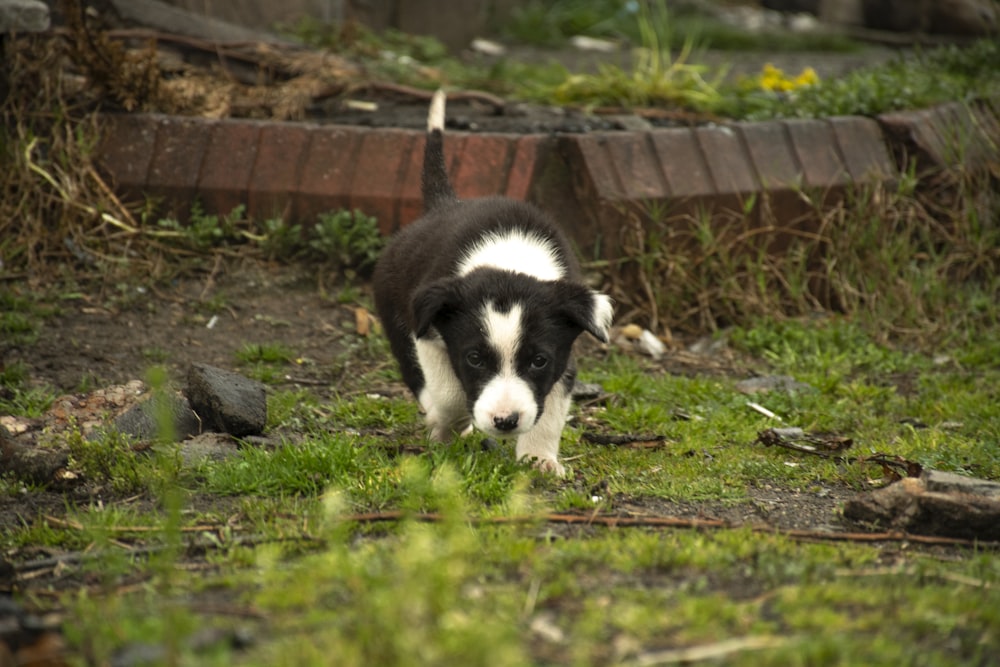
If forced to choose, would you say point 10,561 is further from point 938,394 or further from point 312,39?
point 312,39

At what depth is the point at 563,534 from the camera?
3158mm

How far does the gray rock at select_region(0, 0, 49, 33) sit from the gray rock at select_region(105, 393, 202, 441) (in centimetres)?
258

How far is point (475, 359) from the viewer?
3.86 metres

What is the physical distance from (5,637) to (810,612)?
5.16 ft

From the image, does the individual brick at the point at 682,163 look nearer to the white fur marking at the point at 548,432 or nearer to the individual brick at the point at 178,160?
the white fur marking at the point at 548,432

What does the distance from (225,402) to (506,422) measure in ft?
3.48

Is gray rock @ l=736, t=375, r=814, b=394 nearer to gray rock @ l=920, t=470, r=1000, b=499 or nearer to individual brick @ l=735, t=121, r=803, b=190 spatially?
individual brick @ l=735, t=121, r=803, b=190

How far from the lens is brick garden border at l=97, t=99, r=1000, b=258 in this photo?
19.2ft

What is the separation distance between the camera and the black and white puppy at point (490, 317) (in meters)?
3.77

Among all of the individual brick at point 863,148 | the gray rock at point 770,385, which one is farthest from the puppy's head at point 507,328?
the individual brick at point 863,148

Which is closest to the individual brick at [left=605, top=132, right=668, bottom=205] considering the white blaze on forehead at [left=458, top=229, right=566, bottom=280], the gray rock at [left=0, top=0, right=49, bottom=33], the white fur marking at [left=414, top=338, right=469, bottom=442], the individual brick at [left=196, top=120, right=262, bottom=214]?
the white blaze on forehead at [left=458, top=229, right=566, bottom=280]

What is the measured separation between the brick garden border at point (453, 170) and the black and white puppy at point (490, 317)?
105cm

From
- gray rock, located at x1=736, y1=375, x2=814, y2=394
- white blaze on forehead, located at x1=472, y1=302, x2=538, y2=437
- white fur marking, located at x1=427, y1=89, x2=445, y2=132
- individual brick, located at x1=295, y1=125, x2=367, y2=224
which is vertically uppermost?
white fur marking, located at x1=427, y1=89, x2=445, y2=132

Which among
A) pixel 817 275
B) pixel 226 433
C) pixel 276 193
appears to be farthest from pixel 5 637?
pixel 817 275
